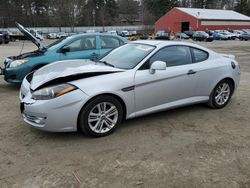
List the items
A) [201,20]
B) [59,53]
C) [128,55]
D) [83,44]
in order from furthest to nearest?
1. [201,20]
2. [83,44]
3. [59,53]
4. [128,55]

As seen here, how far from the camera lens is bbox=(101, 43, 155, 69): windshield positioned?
4.65 m

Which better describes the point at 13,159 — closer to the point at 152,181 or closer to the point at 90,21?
the point at 152,181

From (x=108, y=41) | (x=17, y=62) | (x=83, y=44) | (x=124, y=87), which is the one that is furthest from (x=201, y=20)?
(x=124, y=87)

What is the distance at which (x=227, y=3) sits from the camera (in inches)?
4131

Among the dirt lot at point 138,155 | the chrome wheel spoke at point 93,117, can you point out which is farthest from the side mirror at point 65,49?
the chrome wheel spoke at point 93,117

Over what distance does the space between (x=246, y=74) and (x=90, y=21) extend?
261 ft

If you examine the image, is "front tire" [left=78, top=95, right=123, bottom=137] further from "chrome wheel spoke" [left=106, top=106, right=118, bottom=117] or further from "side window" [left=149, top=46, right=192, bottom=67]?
"side window" [left=149, top=46, right=192, bottom=67]

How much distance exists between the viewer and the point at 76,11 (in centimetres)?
8281

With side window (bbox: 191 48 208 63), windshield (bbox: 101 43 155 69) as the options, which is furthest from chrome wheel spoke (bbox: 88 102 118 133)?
side window (bbox: 191 48 208 63)

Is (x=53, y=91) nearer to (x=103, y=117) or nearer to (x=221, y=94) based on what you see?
(x=103, y=117)

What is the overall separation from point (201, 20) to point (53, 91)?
62.1 m

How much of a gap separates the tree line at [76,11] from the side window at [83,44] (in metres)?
72.5

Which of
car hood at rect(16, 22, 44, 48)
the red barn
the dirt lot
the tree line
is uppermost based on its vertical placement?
the tree line

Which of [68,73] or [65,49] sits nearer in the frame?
[68,73]
